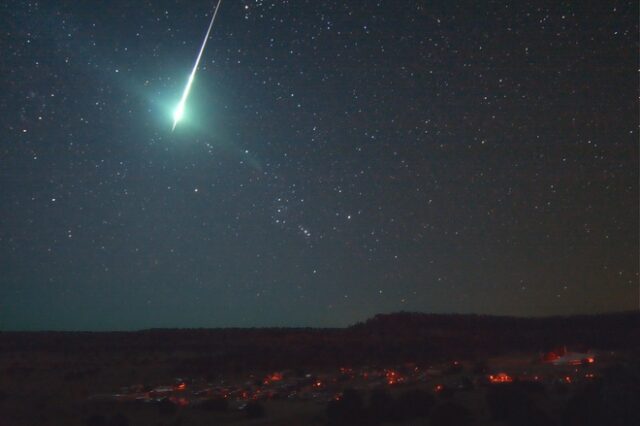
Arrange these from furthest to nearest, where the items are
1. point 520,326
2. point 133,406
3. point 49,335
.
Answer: point 49,335
point 520,326
point 133,406

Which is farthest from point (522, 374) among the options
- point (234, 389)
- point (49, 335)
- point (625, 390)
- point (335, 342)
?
point (49, 335)

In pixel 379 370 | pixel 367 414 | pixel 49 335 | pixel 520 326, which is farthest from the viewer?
pixel 49 335

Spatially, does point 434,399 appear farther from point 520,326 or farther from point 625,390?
point 520,326

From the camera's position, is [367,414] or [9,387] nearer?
[367,414]

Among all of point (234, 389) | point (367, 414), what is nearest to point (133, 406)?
point (234, 389)

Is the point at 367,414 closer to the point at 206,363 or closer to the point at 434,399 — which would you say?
the point at 434,399

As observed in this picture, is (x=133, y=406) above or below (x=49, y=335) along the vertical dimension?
below
